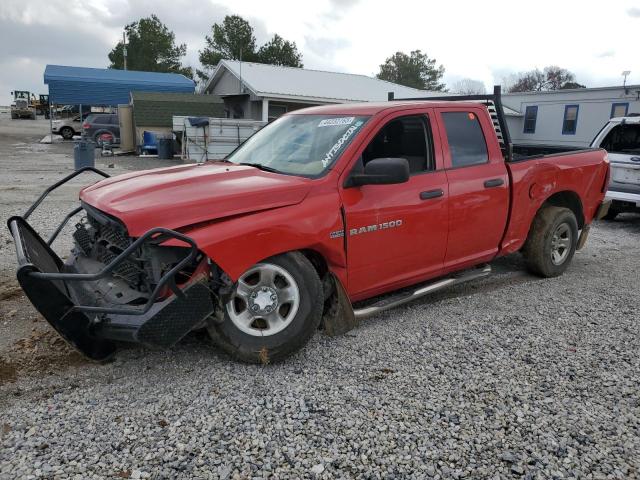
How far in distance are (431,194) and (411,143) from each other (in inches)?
21.7

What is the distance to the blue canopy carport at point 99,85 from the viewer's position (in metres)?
29.8

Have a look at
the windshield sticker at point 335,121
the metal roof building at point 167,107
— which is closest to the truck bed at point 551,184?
the windshield sticker at point 335,121

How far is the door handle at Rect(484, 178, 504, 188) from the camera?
4.92m

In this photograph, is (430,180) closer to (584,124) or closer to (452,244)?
(452,244)

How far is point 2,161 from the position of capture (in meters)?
19.4

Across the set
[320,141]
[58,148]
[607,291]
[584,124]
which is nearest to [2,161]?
[58,148]

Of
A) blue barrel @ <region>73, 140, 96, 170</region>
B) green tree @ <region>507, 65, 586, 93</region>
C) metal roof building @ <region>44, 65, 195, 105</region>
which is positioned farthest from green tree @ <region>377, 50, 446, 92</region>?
blue barrel @ <region>73, 140, 96, 170</region>

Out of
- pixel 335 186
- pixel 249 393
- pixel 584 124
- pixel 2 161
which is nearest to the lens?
pixel 249 393

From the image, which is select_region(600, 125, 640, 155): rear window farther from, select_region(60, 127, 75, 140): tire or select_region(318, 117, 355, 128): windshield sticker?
select_region(60, 127, 75, 140): tire

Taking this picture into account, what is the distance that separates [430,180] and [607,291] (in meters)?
2.64

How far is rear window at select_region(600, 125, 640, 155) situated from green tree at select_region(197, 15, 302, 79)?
46181 mm

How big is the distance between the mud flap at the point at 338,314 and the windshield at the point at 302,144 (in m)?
0.91

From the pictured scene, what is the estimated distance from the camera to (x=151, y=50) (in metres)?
59.1

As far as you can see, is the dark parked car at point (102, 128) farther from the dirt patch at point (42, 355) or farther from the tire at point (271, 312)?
the tire at point (271, 312)
